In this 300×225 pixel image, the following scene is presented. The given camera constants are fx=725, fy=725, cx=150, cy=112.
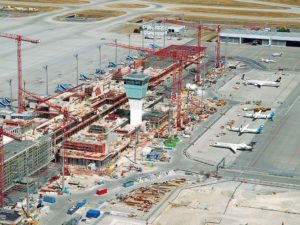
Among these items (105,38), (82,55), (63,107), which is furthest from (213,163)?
(105,38)

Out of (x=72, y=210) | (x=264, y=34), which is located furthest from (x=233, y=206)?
(x=264, y=34)

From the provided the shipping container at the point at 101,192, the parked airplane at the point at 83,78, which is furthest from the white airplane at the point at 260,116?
the shipping container at the point at 101,192

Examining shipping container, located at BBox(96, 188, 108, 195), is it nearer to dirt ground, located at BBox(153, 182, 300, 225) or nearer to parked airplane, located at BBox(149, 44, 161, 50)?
dirt ground, located at BBox(153, 182, 300, 225)

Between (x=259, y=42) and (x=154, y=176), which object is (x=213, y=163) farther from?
(x=259, y=42)

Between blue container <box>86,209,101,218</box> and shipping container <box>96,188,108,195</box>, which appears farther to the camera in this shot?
shipping container <box>96,188,108,195</box>

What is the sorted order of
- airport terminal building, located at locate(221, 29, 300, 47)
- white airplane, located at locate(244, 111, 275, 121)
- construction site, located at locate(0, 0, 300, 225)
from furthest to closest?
airport terminal building, located at locate(221, 29, 300, 47) → white airplane, located at locate(244, 111, 275, 121) → construction site, located at locate(0, 0, 300, 225)

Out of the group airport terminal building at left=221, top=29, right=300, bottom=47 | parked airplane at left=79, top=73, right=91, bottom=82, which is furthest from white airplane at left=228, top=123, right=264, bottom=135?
airport terminal building at left=221, top=29, right=300, bottom=47

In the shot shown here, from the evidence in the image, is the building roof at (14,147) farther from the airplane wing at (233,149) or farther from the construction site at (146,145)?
the airplane wing at (233,149)
